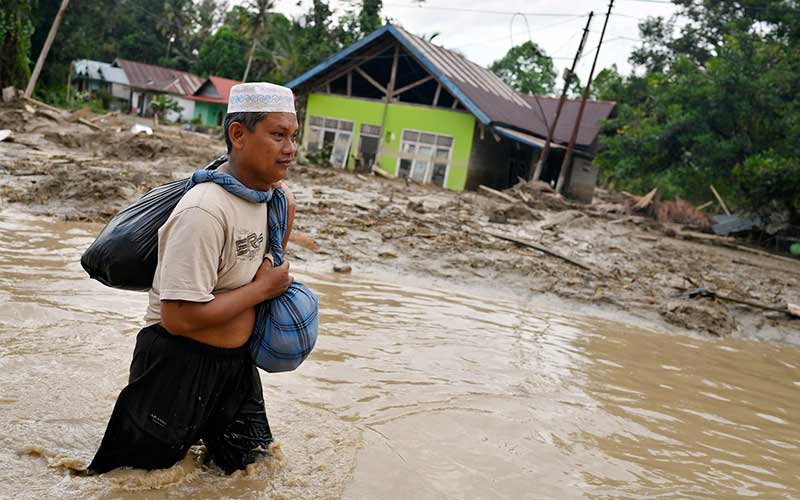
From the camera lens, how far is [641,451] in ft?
13.0

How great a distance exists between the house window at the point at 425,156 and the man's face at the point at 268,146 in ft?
66.5

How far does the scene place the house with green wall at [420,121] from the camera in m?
22.0

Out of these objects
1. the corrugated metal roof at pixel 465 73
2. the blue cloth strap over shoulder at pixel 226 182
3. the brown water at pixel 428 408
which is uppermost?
the corrugated metal roof at pixel 465 73

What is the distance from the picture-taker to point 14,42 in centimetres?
2486

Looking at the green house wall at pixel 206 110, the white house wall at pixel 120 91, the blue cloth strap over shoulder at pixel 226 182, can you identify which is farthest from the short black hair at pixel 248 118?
the white house wall at pixel 120 91

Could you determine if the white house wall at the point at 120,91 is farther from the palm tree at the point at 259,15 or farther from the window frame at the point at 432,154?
the window frame at the point at 432,154

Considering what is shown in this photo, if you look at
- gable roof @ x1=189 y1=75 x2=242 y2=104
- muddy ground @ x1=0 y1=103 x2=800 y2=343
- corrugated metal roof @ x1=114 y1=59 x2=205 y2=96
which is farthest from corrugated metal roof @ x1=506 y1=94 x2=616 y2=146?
corrugated metal roof @ x1=114 y1=59 x2=205 y2=96

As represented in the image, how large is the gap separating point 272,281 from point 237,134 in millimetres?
552

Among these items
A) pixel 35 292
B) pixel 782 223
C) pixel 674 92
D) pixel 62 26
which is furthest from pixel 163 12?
pixel 35 292

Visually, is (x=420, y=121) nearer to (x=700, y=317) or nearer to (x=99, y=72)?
(x=700, y=317)

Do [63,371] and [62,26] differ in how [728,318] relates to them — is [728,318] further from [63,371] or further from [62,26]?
[62,26]

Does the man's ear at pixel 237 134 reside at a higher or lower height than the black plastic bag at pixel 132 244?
higher

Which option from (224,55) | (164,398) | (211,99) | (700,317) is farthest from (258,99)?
(224,55)

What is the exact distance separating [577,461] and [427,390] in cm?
116
